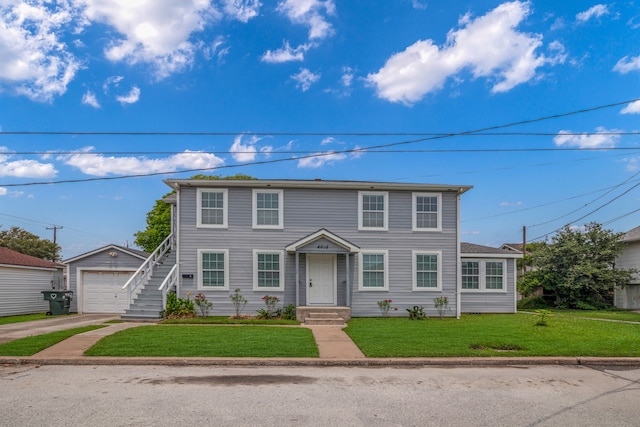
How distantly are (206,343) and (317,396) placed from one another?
449 centimetres

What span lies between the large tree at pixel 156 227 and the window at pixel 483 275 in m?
21.9

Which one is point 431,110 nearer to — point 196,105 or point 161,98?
point 196,105

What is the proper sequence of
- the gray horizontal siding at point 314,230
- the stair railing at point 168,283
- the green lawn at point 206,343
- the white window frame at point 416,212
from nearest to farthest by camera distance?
the green lawn at point 206,343
the stair railing at point 168,283
the gray horizontal siding at point 314,230
the white window frame at point 416,212

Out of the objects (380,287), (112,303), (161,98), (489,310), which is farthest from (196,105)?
(489,310)

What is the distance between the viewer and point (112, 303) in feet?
64.7

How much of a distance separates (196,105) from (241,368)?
14215mm

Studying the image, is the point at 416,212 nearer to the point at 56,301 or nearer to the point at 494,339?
→ the point at 494,339

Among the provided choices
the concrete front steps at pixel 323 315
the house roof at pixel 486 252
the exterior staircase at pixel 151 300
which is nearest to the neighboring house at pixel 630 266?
the house roof at pixel 486 252

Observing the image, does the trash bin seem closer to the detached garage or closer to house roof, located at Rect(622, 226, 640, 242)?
the detached garage

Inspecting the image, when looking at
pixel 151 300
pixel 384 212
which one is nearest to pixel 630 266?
pixel 384 212

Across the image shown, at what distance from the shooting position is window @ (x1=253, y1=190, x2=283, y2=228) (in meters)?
17.0

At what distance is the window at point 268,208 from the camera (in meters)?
17.0

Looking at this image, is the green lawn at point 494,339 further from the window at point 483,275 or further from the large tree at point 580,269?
the large tree at point 580,269

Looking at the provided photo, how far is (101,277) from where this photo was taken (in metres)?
19.9
